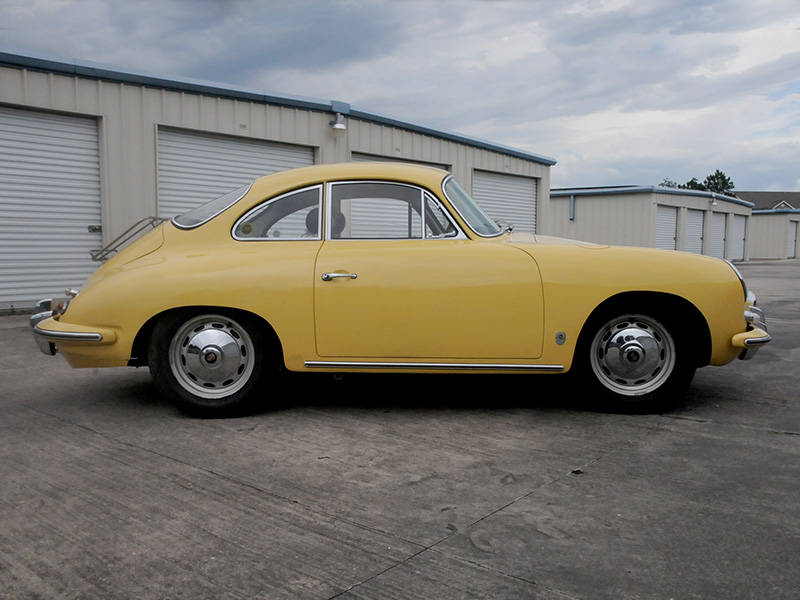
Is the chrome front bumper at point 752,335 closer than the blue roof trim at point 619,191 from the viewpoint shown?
Yes

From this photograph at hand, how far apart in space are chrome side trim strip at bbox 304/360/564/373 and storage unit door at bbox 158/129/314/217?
8411 mm

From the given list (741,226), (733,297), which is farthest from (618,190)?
(733,297)

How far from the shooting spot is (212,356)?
3.99 m

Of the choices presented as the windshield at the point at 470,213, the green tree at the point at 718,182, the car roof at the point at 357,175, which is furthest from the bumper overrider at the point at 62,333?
the green tree at the point at 718,182

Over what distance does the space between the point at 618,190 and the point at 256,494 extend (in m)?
27.8

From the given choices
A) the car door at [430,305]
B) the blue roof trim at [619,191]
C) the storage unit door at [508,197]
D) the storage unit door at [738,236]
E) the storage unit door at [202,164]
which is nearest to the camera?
the car door at [430,305]

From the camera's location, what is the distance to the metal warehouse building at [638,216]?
28.1 m

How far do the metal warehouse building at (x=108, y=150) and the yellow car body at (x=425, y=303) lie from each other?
7.17m

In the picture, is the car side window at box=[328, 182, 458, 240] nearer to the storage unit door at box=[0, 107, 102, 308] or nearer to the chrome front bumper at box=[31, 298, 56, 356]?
the chrome front bumper at box=[31, 298, 56, 356]

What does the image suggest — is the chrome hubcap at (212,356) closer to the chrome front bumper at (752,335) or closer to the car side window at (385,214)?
the car side window at (385,214)

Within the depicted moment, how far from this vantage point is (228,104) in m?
11.9

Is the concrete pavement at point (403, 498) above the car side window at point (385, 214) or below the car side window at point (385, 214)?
below

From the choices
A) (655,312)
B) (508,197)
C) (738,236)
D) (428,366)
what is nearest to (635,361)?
(655,312)

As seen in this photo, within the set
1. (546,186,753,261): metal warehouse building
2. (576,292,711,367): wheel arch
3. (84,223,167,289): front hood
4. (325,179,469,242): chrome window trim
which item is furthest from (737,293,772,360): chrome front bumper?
(546,186,753,261): metal warehouse building
